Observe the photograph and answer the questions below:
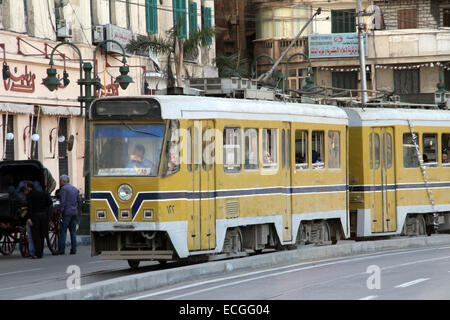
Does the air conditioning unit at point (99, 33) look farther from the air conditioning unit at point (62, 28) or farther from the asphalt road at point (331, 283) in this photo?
the asphalt road at point (331, 283)

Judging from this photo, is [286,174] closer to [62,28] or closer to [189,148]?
[189,148]

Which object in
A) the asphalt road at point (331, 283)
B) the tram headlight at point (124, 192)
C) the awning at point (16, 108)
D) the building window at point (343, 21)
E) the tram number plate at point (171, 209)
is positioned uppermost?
the building window at point (343, 21)

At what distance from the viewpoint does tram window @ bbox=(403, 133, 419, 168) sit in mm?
27406

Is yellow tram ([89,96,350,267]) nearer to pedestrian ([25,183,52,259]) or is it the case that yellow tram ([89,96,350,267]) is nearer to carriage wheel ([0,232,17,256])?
pedestrian ([25,183,52,259])

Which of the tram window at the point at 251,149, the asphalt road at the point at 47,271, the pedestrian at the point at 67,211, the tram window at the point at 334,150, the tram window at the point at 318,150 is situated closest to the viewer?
the asphalt road at the point at 47,271

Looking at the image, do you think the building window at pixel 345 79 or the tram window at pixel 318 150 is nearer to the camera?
the tram window at pixel 318 150

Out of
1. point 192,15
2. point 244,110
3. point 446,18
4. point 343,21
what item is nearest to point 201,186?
point 244,110

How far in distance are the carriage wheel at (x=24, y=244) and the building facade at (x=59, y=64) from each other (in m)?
7.94

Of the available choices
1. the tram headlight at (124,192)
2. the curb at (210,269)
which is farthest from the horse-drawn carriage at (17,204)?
the tram headlight at (124,192)

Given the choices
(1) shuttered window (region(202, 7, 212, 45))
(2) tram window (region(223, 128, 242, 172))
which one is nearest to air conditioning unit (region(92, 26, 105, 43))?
(1) shuttered window (region(202, 7, 212, 45))

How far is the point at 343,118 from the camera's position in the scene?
25578 millimetres

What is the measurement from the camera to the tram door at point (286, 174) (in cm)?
2302

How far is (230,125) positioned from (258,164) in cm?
132
